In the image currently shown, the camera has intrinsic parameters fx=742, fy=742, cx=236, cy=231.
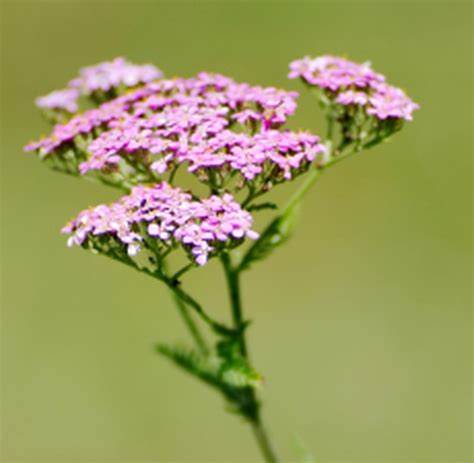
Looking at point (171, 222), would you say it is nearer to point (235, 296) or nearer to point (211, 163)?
point (211, 163)

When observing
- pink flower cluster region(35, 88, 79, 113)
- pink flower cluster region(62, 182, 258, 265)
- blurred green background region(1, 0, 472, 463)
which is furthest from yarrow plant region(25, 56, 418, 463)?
blurred green background region(1, 0, 472, 463)

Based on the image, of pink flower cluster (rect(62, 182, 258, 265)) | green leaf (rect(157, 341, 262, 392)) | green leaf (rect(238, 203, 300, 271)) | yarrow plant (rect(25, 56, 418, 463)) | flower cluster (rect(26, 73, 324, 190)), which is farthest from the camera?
green leaf (rect(238, 203, 300, 271))

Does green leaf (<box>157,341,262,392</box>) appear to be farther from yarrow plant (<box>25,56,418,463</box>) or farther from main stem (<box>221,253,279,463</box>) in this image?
main stem (<box>221,253,279,463</box>)

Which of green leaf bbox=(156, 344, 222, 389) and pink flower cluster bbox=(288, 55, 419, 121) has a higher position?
pink flower cluster bbox=(288, 55, 419, 121)

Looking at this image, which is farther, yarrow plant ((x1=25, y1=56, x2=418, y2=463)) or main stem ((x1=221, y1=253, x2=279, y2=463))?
main stem ((x1=221, y1=253, x2=279, y2=463))

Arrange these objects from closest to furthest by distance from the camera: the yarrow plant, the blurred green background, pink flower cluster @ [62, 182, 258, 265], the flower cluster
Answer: pink flower cluster @ [62, 182, 258, 265] → the yarrow plant → the flower cluster → the blurred green background

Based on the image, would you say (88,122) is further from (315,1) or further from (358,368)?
(315,1)

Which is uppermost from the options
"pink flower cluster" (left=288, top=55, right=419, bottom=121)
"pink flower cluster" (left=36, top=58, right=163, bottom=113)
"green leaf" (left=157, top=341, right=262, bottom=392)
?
"pink flower cluster" (left=36, top=58, right=163, bottom=113)
